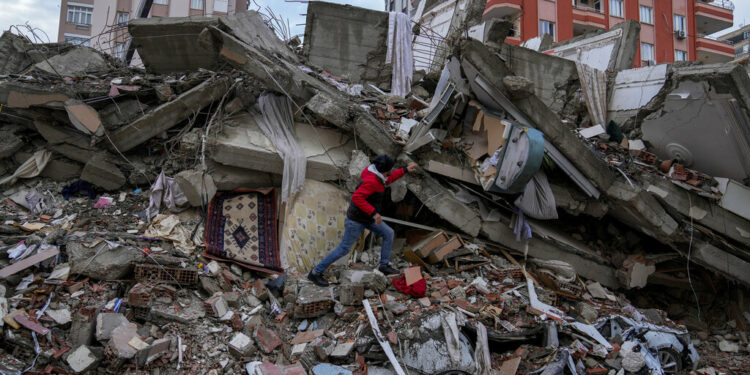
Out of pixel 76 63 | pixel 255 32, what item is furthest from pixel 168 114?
pixel 76 63

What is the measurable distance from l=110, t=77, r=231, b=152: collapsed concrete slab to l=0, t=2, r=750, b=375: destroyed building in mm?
31

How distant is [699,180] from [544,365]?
4.38 meters

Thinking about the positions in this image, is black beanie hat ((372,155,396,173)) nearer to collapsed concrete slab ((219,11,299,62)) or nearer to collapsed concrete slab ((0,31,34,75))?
collapsed concrete slab ((219,11,299,62))

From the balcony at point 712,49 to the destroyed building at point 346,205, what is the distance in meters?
26.4

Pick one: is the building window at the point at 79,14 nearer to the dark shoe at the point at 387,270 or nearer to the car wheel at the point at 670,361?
the dark shoe at the point at 387,270

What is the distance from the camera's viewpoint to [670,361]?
4.53m

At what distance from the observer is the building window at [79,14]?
2844cm

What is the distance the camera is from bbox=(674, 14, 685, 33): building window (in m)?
27.8

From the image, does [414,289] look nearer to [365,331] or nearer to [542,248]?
[365,331]

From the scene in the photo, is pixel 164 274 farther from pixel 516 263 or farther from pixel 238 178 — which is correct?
pixel 516 263

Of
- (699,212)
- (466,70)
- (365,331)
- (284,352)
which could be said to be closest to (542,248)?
(699,212)

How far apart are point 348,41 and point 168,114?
3.99 m

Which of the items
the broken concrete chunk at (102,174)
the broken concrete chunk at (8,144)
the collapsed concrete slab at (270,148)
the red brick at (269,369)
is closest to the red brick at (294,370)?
the red brick at (269,369)

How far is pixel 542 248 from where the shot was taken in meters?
6.39
